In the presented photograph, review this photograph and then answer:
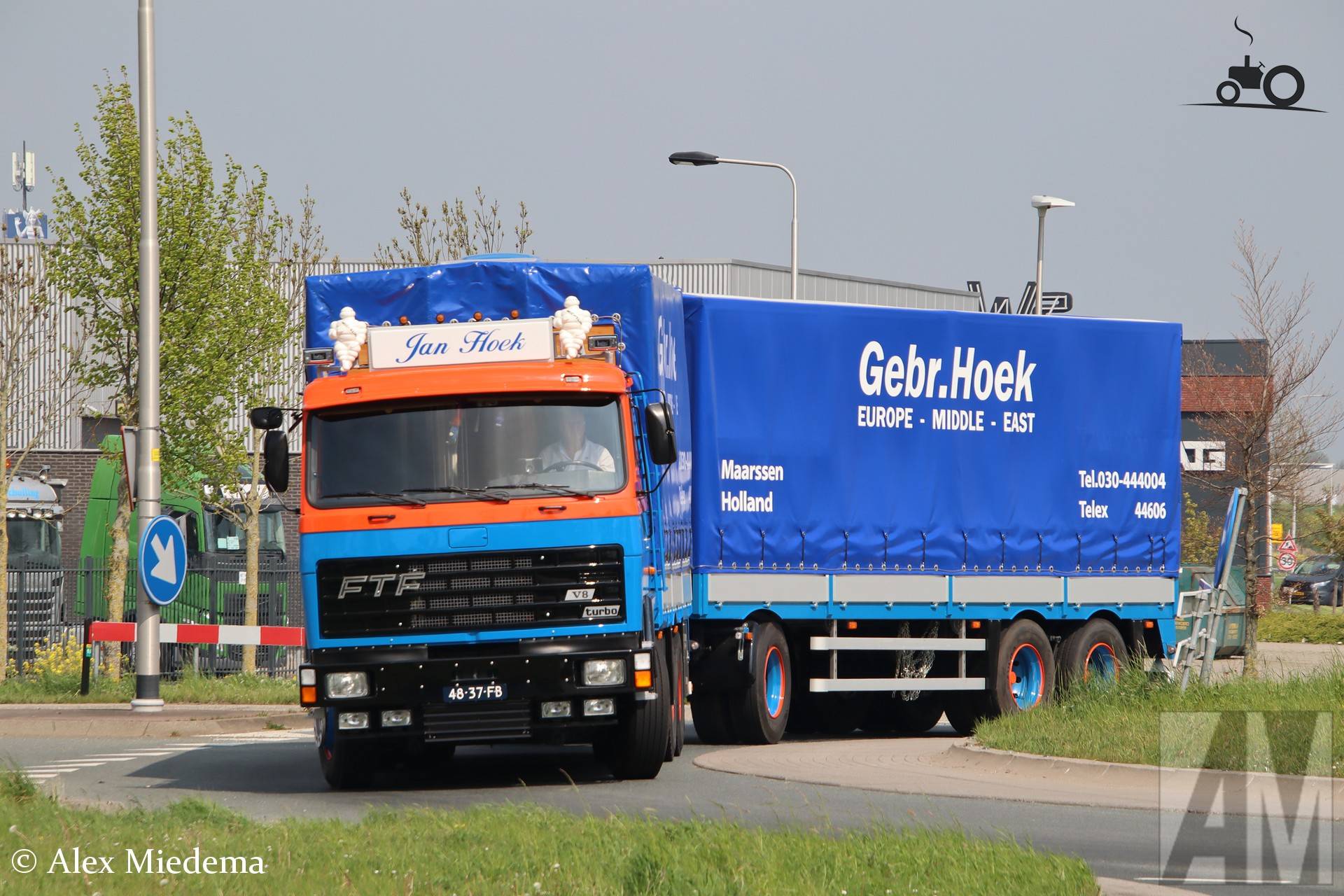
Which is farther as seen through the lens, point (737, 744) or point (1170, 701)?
point (737, 744)

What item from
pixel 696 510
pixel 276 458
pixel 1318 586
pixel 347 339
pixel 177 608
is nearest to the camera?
pixel 276 458

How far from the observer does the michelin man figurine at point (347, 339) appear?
13.6 meters

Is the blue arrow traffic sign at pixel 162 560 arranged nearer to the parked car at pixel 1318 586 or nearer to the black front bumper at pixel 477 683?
the black front bumper at pixel 477 683

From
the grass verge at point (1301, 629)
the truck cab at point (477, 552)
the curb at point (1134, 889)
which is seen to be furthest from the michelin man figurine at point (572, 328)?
the grass verge at point (1301, 629)

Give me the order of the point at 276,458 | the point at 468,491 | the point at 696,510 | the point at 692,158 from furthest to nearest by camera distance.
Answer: the point at 692,158 < the point at 696,510 < the point at 276,458 < the point at 468,491

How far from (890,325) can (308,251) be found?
15703 mm

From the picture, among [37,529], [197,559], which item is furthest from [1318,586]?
[37,529]

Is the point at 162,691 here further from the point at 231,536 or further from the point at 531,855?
the point at 531,855

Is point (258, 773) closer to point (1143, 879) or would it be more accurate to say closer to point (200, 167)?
point (1143, 879)

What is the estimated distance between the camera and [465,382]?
42.4 feet

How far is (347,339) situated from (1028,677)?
921 cm

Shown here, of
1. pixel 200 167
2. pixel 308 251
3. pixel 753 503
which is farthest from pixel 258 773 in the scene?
pixel 308 251

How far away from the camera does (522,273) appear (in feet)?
46.6

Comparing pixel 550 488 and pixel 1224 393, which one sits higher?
pixel 1224 393
